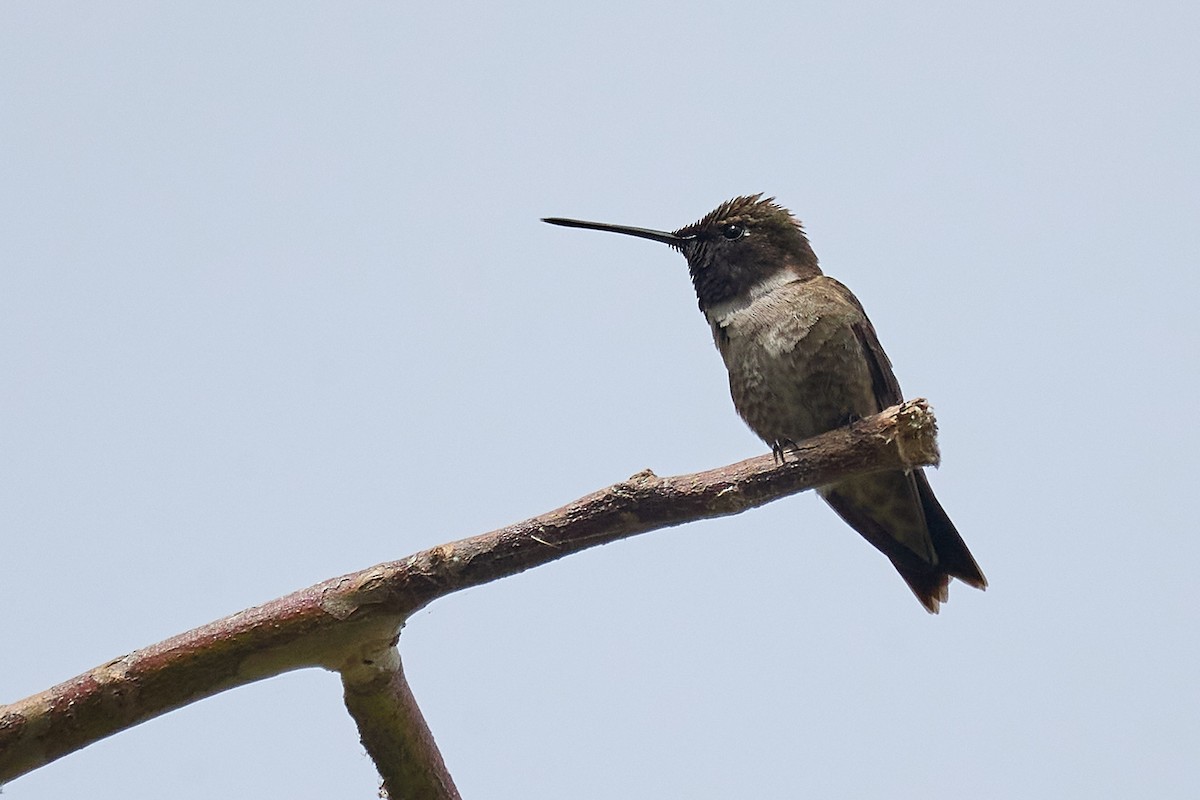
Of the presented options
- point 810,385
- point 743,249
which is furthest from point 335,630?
point 743,249

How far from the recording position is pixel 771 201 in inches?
262

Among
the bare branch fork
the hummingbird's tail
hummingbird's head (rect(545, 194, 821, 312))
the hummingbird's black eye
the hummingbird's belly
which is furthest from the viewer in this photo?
the hummingbird's black eye

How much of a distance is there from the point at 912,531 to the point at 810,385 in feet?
3.29

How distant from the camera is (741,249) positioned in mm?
6371

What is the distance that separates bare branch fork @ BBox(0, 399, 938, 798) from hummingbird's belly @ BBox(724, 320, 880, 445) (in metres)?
1.63

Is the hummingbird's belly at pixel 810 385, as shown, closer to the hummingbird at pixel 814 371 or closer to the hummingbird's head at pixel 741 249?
the hummingbird at pixel 814 371

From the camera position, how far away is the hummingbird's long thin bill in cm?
674

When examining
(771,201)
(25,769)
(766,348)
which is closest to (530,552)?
(25,769)

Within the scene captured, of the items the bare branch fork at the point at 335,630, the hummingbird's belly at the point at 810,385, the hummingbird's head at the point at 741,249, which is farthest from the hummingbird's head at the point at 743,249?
the bare branch fork at the point at 335,630

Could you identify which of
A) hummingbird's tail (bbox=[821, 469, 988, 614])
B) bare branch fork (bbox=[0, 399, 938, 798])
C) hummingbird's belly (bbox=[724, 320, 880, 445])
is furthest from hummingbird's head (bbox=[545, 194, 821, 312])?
bare branch fork (bbox=[0, 399, 938, 798])

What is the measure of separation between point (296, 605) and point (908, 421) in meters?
2.14

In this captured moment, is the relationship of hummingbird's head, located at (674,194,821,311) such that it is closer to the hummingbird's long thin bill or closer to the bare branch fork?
the hummingbird's long thin bill

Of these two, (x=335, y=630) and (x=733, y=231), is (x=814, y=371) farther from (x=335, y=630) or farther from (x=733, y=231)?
(x=335, y=630)

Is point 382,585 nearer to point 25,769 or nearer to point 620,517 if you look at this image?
point 620,517
